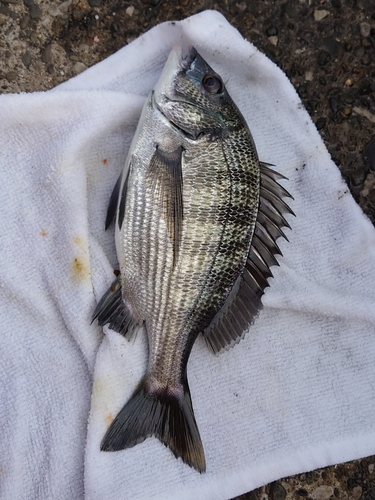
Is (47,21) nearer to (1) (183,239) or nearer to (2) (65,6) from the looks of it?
(2) (65,6)

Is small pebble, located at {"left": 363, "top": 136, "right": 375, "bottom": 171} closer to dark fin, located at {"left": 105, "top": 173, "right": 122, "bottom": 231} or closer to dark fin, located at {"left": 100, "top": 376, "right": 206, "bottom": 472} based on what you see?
dark fin, located at {"left": 105, "top": 173, "right": 122, "bottom": 231}

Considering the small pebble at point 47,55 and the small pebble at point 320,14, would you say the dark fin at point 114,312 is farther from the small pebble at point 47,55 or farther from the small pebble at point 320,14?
the small pebble at point 320,14

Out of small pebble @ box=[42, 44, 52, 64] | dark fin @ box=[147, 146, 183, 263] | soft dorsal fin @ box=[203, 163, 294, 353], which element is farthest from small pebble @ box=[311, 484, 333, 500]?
small pebble @ box=[42, 44, 52, 64]

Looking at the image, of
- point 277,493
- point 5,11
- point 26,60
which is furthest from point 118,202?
point 277,493

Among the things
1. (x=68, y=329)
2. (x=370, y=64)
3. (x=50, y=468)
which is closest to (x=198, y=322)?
(x=68, y=329)

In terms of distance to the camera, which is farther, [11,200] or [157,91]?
[11,200]

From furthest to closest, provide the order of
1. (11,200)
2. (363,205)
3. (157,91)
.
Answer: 1. (363,205)
2. (11,200)
3. (157,91)

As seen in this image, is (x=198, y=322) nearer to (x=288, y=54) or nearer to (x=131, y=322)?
(x=131, y=322)
